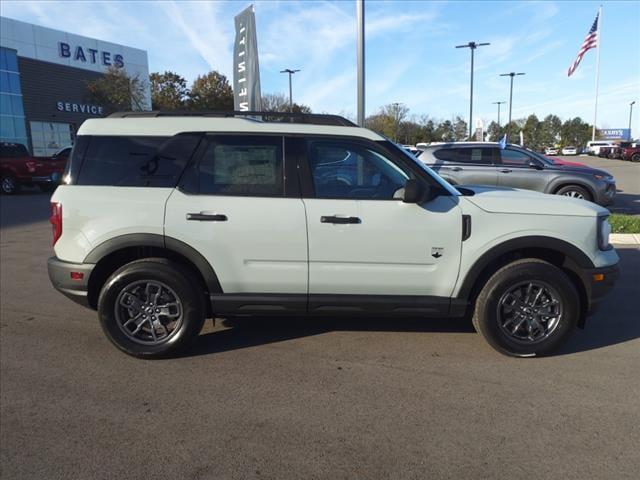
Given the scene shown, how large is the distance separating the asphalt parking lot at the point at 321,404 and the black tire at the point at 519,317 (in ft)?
0.49

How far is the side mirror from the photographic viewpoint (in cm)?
368

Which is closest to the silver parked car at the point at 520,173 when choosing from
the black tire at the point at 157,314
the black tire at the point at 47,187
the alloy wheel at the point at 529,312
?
the alloy wheel at the point at 529,312

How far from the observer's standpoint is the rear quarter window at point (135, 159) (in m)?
3.90

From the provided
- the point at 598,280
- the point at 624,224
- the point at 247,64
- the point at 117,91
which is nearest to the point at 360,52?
the point at 247,64

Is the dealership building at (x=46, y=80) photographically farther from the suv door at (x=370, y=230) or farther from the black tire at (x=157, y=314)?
the suv door at (x=370, y=230)

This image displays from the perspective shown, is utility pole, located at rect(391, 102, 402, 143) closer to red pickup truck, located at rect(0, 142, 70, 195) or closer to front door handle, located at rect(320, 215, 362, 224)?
red pickup truck, located at rect(0, 142, 70, 195)

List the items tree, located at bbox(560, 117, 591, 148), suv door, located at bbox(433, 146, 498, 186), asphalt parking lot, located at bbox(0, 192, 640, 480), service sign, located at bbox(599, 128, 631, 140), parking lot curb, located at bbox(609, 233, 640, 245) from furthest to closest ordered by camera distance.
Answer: tree, located at bbox(560, 117, 591, 148) → service sign, located at bbox(599, 128, 631, 140) → suv door, located at bbox(433, 146, 498, 186) → parking lot curb, located at bbox(609, 233, 640, 245) → asphalt parking lot, located at bbox(0, 192, 640, 480)

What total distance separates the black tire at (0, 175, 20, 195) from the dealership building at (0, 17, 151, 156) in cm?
1706

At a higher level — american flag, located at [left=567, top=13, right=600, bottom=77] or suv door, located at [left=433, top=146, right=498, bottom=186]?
american flag, located at [left=567, top=13, right=600, bottom=77]

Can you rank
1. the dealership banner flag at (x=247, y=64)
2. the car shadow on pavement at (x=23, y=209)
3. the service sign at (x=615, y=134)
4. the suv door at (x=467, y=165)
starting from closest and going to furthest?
Answer: the dealership banner flag at (x=247, y=64) < the suv door at (x=467, y=165) < the car shadow on pavement at (x=23, y=209) < the service sign at (x=615, y=134)

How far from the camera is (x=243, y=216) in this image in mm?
3797

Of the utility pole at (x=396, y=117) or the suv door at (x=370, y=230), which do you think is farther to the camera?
the utility pole at (x=396, y=117)

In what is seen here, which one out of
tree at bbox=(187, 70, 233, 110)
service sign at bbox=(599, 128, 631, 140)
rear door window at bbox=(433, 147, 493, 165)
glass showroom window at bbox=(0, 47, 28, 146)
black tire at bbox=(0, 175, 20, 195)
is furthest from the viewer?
service sign at bbox=(599, 128, 631, 140)

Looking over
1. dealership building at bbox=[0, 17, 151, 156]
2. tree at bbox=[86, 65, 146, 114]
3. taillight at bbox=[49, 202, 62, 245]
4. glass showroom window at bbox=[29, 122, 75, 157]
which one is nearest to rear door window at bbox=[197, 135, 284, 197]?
taillight at bbox=[49, 202, 62, 245]
